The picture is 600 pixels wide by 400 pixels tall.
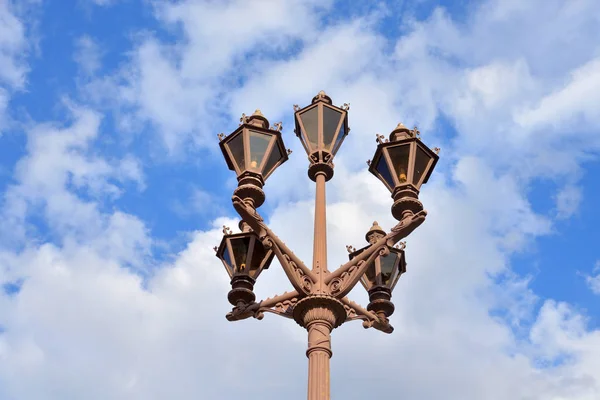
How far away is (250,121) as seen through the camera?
34.6 ft

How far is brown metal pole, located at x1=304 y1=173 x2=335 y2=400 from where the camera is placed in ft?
26.5

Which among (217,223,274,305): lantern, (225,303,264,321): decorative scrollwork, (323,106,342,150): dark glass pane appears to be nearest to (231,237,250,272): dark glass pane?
(217,223,274,305): lantern

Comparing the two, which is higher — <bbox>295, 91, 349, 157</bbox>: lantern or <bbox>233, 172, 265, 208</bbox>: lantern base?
<bbox>295, 91, 349, 157</bbox>: lantern

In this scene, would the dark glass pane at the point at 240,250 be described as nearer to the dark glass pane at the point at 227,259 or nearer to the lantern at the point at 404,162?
the dark glass pane at the point at 227,259

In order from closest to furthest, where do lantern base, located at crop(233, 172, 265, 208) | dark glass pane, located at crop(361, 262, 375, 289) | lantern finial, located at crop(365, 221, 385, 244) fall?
lantern base, located at crop(233, 172, 265, 208) → dark glass pane, located at crop(361, 262, 375, 289) → lantern finial, located at crop(365, 221, 385, 244)

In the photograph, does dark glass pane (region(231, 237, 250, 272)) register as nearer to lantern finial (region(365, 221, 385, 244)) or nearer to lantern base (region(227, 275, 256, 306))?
lantern base (region(227, 275, 256, 306))

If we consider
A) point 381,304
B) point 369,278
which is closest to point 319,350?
point 381,304

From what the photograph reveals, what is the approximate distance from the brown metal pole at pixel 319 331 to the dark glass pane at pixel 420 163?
4.10 ft

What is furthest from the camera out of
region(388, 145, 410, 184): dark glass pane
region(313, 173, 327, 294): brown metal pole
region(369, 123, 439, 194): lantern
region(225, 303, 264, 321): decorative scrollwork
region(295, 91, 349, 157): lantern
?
region(295, 91, 349, 157): lantern

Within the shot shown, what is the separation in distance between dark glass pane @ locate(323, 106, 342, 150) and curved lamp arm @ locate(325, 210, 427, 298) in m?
1.43

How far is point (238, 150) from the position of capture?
33.2 ft

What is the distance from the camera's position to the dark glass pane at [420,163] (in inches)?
399

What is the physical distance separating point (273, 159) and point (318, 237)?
1.32 metres

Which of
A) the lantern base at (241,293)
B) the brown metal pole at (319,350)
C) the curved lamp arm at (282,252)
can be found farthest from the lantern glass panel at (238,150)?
the brown metal pole at (319,350)
